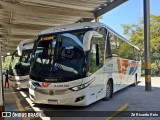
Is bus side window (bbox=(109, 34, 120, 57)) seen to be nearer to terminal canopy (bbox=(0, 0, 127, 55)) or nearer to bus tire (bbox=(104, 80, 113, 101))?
bus tire (bbox=(104, 80, 113, 101))

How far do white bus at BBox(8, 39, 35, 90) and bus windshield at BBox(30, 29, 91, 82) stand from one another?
5097mm

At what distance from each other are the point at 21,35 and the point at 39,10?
11.7 meters

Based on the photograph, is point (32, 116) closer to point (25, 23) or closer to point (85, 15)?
point (85, 15)

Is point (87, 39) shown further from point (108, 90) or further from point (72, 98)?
point (108, 90)

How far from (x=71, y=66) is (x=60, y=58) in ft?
1.69

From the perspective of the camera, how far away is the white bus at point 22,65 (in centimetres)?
1380

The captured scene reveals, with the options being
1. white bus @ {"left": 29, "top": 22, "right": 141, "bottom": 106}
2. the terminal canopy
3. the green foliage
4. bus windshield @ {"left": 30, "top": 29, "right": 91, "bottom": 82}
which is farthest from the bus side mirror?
the green foliage

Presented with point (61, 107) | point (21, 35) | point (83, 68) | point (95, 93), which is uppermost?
point (21, 35)

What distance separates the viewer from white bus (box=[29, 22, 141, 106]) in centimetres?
780

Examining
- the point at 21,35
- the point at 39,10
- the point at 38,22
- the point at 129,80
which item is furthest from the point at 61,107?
the point at 21,35

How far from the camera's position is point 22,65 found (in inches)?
565

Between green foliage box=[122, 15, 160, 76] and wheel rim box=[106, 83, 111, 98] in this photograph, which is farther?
green foliage box=[122, 15, 160, 76]

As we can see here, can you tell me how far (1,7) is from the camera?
14781 millimetres

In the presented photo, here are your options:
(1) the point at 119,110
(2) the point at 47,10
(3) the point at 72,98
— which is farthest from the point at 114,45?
(2) the point at 47,10
